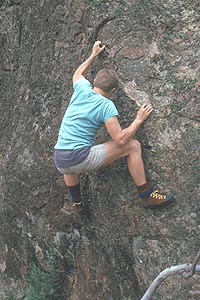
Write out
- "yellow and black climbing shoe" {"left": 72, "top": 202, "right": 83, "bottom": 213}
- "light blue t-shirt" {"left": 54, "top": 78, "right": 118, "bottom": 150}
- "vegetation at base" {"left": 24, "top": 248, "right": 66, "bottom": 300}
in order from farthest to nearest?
"vegetation at base" {"left": 24, "top": 248, "right": 66, "bottom": 300}
"yellow and black climbing shoe" {"left": 72, "top": 202, "right": 83, "bottom": 213}
"light blue t-shirt" {"left": 54, "top": 78, "right": 118, "bottom": 150}

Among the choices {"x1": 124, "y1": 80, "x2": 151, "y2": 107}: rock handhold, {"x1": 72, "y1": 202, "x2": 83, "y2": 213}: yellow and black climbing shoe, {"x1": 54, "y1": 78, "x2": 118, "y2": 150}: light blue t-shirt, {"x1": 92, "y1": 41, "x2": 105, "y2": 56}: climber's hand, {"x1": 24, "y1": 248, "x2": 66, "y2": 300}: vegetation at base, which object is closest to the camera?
{"x1": 54, "y1": 78, "x2": 118, "y2": 150}: light blue t-shirt

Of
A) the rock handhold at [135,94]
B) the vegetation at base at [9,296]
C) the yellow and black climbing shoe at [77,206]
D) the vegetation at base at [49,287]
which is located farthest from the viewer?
the vegetation at base at [9,296]

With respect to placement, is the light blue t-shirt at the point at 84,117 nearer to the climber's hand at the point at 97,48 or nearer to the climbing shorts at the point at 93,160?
the climbing shorts at the point at 93,160

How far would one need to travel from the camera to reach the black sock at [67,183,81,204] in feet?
19.7

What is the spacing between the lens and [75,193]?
6.04m

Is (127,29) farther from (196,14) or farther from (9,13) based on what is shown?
(9,13)

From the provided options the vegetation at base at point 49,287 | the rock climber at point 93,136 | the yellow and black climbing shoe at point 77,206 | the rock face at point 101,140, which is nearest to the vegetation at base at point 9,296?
the rock face at point 101,140

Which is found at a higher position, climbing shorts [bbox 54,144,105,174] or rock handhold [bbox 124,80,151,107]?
rock handhold [bbox 124,80,151,107]

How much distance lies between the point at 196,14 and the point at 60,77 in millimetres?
1880

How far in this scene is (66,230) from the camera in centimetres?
676

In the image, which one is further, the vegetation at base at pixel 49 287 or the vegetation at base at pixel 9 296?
the vegetation at base at pixel 9 296

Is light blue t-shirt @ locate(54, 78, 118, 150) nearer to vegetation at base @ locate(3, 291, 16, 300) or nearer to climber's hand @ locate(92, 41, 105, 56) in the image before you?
climber's hand @ locate(92, 41, 105, 56)

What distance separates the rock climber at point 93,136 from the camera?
206 inches

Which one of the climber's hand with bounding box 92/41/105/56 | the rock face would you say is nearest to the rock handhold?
the rock face
